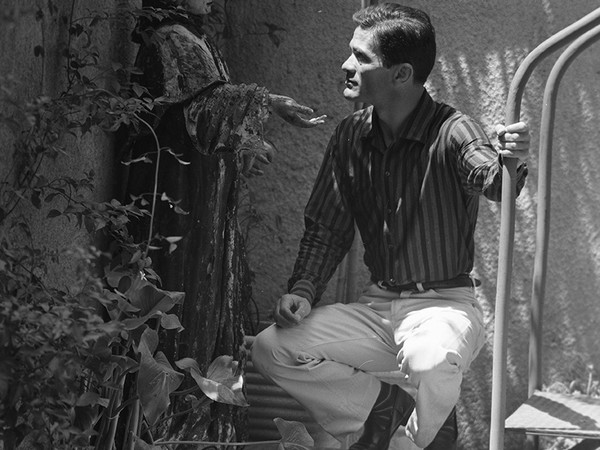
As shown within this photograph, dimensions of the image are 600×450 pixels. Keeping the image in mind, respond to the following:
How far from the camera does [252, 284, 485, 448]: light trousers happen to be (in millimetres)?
3656

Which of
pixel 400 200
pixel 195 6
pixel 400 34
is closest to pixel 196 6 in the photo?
pixel 195 6

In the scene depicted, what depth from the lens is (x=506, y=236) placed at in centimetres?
330

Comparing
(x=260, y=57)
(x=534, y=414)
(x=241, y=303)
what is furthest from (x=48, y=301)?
(x=260, y=57)

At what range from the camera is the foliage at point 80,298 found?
8.60 ft

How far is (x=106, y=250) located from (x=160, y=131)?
0.40 metres

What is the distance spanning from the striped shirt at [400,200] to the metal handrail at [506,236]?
0.32m

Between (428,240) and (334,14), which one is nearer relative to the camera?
(428,240)

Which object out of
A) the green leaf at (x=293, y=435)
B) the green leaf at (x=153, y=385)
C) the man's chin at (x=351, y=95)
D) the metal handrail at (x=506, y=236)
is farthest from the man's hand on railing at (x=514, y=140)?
the green leaf at (x=153, y=385)

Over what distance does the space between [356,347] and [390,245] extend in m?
0.34

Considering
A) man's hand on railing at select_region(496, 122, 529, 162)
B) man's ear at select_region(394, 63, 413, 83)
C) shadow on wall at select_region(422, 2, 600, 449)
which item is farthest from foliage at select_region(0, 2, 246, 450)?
shadow on wall at select_region(422, 2, 600, 449)

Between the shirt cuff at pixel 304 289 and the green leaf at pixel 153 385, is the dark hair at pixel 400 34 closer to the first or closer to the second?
the shirt cuff at pixel 304 289

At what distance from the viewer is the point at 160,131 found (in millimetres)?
3625

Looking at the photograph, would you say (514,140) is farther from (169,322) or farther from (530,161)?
(530,161)

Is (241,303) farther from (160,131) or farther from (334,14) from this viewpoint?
(334,14)
